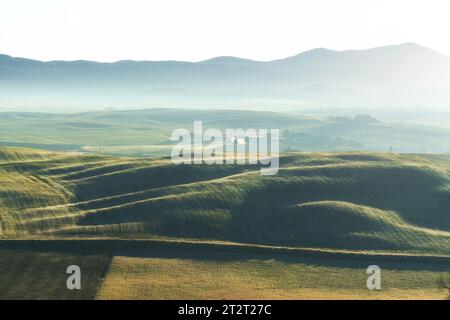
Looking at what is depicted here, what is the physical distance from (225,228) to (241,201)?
46.4 feet

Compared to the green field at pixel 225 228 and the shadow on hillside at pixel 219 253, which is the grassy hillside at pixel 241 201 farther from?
the shadow on hillside at pixel 219 253

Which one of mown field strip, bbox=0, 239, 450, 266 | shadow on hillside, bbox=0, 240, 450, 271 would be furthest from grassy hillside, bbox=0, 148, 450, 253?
shadow on hillside, bbox=0, 240, 450, 271

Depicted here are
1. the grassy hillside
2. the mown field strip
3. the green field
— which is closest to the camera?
the green field

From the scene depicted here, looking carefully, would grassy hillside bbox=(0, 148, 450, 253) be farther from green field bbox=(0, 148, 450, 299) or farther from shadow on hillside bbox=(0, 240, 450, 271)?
shadow on hillside bbox=(0, 240, 450, 271)

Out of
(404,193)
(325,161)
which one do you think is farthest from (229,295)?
(325,161)

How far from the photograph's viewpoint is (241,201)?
360 ft

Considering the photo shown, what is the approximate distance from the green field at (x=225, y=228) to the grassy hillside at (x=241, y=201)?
1.22 ft

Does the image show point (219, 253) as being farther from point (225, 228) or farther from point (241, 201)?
point (241, 201)

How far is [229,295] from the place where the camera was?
66.5 m

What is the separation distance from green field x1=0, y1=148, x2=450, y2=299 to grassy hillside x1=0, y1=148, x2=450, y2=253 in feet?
1.22

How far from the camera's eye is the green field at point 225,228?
7201 cm

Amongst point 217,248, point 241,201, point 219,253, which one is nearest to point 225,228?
point 217,248

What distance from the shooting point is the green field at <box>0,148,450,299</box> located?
7201cm
